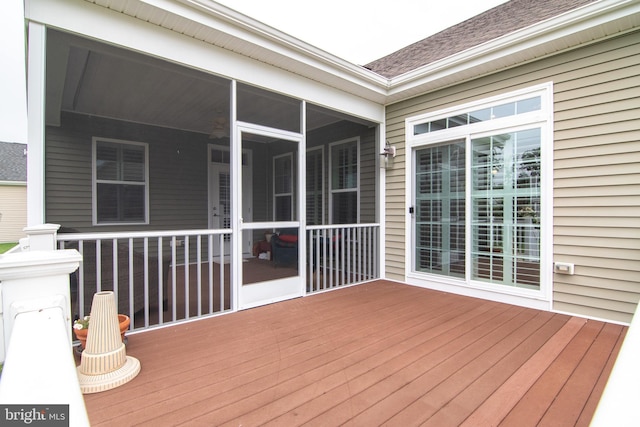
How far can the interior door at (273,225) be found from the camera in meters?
3.46

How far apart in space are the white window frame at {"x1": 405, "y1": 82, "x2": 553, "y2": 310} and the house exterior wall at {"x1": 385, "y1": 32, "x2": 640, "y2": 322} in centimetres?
7

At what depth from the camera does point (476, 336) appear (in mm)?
2711

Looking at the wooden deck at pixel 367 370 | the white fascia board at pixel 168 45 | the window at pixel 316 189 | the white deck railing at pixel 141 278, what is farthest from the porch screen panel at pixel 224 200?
the wooden deck at pixel 367 370

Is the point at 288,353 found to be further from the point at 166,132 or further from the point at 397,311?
the point at 166,132

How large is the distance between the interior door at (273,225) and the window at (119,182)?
299cm

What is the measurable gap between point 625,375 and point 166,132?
691 cm

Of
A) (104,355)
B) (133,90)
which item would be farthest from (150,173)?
(104,355)

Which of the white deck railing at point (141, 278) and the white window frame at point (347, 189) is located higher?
the white window frame at point (347, 189)

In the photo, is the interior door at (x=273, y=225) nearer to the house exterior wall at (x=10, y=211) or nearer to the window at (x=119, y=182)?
the window at (x=119, y=182)

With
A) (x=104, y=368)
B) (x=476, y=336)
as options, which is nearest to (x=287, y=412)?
(x=104, y=368)

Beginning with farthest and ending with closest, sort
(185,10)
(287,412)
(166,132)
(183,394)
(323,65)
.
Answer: (166,132) < (323,65) < (185,10) < (183,394) < (287,412)

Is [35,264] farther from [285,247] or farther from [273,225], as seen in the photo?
[285,247]

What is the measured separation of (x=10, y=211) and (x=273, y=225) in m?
16.1

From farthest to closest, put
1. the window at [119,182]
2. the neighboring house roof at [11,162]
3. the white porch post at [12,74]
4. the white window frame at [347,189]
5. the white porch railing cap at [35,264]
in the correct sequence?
Result: the neighboring house roof at [11,162]
the window at [119,182]
the white window frame at [347,189]
the white porch post at [12,74]
the white porch railing cap at [35,264]
